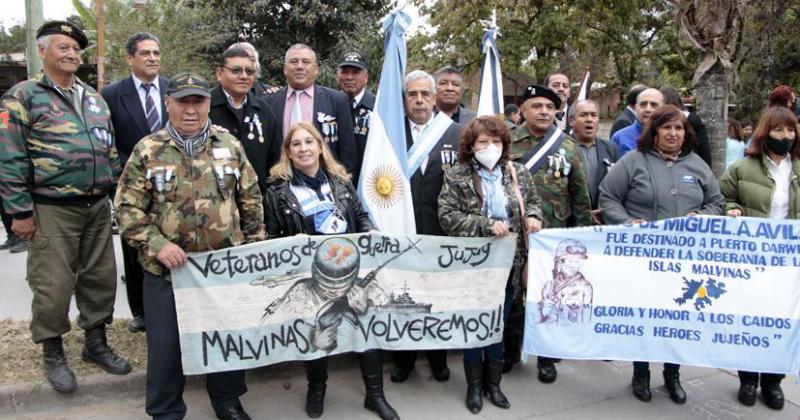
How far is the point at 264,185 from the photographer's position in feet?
14.4

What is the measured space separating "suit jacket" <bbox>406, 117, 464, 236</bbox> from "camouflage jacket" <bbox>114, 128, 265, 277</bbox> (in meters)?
1.31

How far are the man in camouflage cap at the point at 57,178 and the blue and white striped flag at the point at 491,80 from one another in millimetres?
2914

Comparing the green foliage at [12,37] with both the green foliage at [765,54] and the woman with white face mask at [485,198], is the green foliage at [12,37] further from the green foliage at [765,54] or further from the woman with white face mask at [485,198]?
the woman with white face mask at [485,198]

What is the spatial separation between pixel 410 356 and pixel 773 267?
96.8 inches

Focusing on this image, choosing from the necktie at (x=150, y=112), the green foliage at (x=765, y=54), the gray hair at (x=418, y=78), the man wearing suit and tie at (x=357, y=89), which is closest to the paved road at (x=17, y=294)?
the necktie at (x=150, y=112)

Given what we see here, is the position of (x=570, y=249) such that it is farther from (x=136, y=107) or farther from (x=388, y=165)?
(x=136, y=107)

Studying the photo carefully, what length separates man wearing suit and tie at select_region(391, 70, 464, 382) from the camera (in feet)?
14.1

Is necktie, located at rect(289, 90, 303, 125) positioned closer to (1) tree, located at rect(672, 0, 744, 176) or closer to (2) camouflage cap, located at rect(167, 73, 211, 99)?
(2) camouflage cap, located at rect(167, 73, 211, 99)

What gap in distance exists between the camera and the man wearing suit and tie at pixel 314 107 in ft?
15.4

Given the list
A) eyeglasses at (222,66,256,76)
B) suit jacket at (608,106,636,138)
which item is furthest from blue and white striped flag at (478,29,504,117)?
eyeglasses at (222,66,256,76)

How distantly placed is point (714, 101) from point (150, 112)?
7.53 metres

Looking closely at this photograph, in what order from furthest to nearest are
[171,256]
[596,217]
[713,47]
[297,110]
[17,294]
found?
1. [713,47]
2. [17,294]
3. [297,110]
4. [596,217]
5. [171,256]

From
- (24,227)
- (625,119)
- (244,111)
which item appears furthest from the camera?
(625,119)

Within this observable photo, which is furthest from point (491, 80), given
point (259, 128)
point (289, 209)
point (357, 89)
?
point (289, 209)
